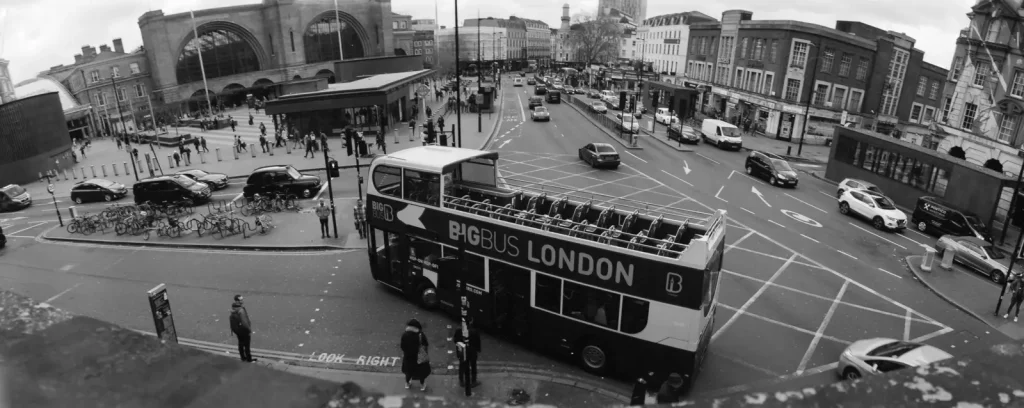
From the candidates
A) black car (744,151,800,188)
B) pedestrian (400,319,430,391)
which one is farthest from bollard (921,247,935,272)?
pedestrian (400,319,430,391)

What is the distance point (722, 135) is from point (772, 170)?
10.9 meters

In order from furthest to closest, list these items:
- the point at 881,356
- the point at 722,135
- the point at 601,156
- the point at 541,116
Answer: the point at 541,116
the point at 722,135
the point at 601,156
the point at 881,356

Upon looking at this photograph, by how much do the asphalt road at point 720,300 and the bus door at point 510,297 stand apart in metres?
0.59

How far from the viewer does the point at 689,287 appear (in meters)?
9.62

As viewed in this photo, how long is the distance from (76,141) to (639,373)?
6354 centimetres

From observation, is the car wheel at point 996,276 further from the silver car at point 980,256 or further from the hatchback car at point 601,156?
the hatchback car at point 601,156

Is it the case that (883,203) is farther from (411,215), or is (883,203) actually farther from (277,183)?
(277,183)

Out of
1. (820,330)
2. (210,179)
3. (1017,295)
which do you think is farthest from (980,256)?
(210,179)

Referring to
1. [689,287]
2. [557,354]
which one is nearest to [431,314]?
[557,354]

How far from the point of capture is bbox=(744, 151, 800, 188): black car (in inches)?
1118

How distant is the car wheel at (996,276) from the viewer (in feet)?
Result: 56.4

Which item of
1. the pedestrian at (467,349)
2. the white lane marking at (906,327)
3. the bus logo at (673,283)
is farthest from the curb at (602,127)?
the pedestrian at (467,349)

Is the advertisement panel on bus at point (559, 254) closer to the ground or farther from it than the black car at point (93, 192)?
farther from it

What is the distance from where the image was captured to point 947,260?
58.4 feet
